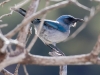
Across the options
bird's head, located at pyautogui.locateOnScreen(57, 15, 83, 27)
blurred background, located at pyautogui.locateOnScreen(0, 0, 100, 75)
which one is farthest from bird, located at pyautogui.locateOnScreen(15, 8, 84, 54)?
blurred background, located at pyautogui.locateOnScreen(0, 0, 100, 75)

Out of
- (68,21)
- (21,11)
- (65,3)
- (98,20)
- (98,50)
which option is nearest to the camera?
(65,3)

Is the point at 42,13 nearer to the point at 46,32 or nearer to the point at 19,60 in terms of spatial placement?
the point at 19,60

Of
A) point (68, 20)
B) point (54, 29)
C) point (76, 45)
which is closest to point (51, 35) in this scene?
point (54, 29)

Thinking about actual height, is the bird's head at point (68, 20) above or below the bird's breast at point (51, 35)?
above

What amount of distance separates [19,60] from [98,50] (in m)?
0.30

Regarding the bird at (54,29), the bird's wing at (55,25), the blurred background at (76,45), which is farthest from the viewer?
the blurred background at (76,45)

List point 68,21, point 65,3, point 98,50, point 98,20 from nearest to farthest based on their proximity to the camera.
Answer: point 65,3, point 98,50, point 68,21, point 98,20

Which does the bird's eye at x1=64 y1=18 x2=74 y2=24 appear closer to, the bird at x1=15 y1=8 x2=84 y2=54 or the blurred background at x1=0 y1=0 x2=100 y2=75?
the bird at x1=15 y1=8 x2=84 y2=54

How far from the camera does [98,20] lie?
14.0m

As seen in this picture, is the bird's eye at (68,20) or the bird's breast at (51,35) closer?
the bird's breast at (51,35)

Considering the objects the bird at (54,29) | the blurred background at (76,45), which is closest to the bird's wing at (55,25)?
the bird at (54,29)

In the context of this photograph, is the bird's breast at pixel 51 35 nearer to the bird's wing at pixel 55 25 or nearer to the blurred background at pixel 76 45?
the bird's wing at pixel 55 25

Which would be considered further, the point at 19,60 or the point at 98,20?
the point at 98,20

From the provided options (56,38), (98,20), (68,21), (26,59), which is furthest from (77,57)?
(98,20)
